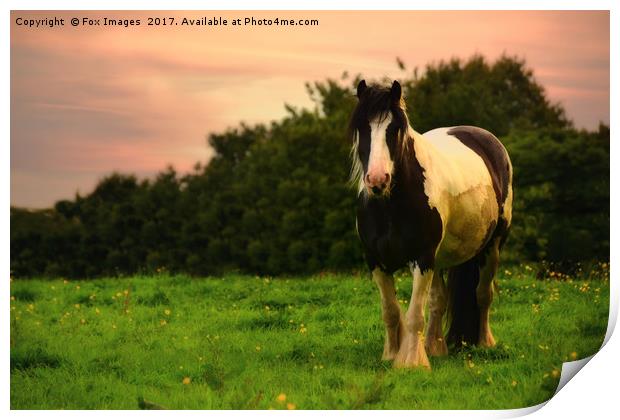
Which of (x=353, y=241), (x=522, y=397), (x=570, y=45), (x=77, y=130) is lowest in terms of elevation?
(x=522, y=397)

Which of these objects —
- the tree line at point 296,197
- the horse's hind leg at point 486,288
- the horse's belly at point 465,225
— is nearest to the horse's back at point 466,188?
the horse's belly at point 465,225

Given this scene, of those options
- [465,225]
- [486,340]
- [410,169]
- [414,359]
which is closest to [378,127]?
[410,169]

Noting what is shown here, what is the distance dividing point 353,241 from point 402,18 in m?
7.44

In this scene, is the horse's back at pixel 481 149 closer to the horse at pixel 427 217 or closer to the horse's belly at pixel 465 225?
the horse at pixel 427 217

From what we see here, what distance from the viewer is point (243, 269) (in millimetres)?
15391

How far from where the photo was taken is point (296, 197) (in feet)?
49.7

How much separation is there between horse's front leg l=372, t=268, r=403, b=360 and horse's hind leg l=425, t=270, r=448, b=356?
628mm

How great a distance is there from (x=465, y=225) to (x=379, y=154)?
1.54m

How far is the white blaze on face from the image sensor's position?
Result: 6543 millimetres

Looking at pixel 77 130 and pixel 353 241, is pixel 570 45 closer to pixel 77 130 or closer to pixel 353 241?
pixel 77 130

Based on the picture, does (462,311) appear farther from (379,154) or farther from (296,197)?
(296,197)
